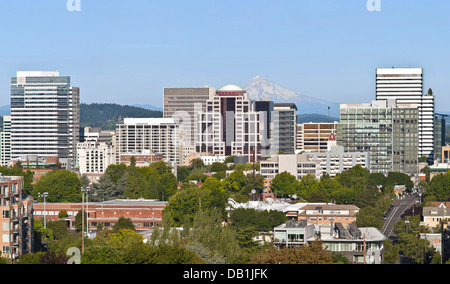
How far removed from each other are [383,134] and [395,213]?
2488 inches

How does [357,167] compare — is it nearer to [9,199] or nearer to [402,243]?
[402,243]

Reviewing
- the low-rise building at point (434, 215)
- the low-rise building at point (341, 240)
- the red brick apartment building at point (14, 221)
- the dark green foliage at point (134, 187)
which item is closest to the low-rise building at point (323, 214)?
the low-rise building at point (434, 215)

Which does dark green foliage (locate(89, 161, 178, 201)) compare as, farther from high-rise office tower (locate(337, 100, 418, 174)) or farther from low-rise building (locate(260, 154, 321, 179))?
high-rise office tower (locate(337, 100, 418, 174))

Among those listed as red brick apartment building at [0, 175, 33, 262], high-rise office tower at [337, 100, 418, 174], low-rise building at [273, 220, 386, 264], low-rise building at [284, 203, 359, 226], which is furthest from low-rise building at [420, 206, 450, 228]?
high-rise office tower at [337, 100, 418, 174]

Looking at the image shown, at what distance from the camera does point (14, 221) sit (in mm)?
55125

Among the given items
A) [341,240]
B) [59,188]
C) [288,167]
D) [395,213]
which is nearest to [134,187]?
[59,188]

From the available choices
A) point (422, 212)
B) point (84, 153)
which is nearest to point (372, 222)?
point (422, 212)

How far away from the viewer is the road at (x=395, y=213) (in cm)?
8347

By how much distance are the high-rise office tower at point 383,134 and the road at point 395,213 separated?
31929 millimetres

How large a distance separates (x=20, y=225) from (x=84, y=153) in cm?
12751

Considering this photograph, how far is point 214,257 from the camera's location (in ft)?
158

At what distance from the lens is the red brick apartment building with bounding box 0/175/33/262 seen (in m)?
54.1

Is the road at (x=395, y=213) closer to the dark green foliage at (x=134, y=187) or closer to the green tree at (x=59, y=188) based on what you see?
the dark green foliage at (x=134, y=187)
